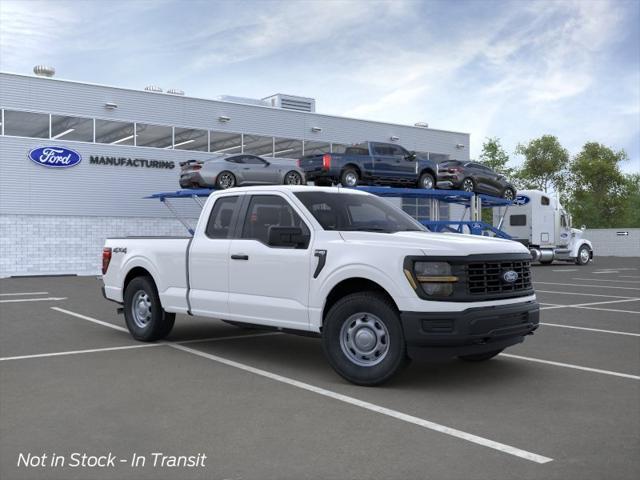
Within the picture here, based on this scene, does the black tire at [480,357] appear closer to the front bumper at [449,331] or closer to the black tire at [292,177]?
the front bumper at [449,331]

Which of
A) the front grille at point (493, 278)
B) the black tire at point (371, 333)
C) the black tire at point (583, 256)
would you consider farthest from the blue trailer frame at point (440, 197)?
the black tire at point (371, 333)

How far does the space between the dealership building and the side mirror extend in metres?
23.0

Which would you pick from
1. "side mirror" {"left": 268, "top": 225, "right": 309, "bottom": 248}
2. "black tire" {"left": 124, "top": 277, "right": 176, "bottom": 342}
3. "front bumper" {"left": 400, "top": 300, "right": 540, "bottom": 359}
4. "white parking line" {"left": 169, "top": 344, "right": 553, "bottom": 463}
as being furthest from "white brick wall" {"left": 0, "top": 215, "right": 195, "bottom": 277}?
"front bumper" {"left": 400, "top": 300, "right": 540, "bottom": 359}

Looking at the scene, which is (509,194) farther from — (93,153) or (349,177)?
(93,153)

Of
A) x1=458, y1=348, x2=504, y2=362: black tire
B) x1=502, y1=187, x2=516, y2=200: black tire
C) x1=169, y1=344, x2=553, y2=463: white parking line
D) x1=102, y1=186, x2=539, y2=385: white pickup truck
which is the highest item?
x1=502, y1=187, x2=516, y2=200: black tire

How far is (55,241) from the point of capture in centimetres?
2780

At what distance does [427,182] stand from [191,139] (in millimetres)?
11283

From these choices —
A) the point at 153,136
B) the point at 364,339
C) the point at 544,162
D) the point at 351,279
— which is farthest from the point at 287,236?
the point at 544,162

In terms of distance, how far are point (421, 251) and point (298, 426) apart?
208cm

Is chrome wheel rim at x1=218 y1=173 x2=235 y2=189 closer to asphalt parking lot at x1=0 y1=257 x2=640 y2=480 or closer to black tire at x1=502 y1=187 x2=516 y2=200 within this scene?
black tire at x1=502 y1=187 x2=516 y2=200

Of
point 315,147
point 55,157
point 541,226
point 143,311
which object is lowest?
point 143,311

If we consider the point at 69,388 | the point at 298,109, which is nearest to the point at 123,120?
the point at 298,109

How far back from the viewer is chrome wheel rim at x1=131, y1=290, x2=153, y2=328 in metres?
9.04

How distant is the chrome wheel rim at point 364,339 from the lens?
21.0ft
